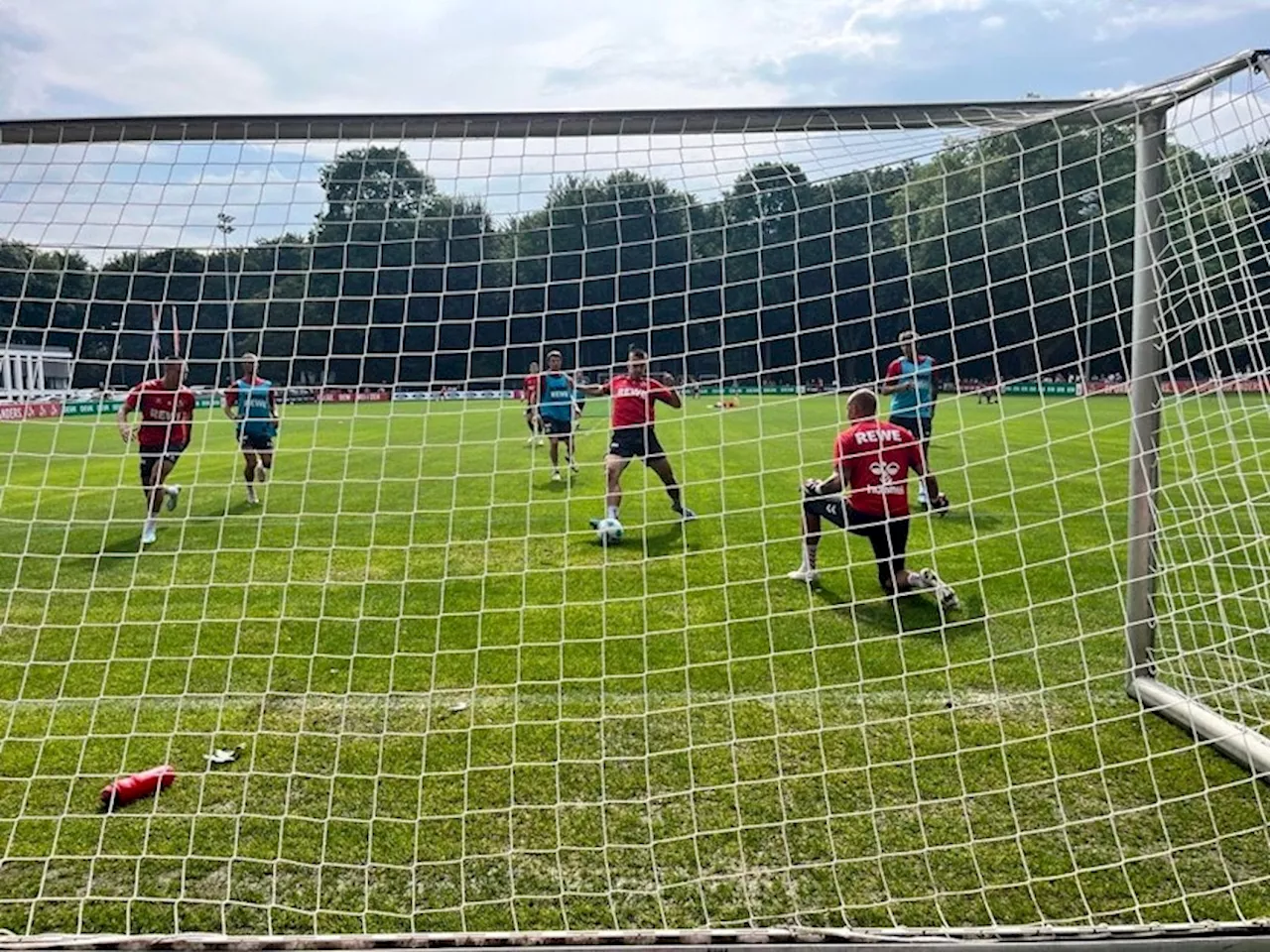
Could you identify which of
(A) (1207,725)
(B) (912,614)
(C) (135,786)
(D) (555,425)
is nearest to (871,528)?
(B) (912,614)

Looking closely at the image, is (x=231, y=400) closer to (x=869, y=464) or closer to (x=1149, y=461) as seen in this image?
(x=869, y=464)

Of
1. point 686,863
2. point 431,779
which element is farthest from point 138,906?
point 686,863

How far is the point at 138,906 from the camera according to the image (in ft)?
10.9

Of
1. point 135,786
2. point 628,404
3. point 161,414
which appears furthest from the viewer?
point 628,404

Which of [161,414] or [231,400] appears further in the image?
[231,400]

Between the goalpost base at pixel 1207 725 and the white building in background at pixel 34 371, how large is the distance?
18.4 feet

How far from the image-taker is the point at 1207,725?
4.31m

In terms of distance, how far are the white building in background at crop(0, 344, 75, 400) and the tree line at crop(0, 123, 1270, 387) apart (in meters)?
0.10

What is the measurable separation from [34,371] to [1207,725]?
626 cm

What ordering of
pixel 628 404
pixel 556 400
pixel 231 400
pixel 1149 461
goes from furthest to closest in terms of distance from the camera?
pixel 556 400 → pixel 231 400 → pixel 628 404 → pixel 1149 461

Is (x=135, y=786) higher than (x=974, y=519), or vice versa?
(x=974, y=519)

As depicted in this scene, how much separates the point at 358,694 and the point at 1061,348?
6.32m

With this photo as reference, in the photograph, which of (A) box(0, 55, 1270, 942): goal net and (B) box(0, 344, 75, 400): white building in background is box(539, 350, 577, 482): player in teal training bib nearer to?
(A) box(0, 55, 1270, 942): goal net

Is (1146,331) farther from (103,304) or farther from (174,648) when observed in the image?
(174,648)
